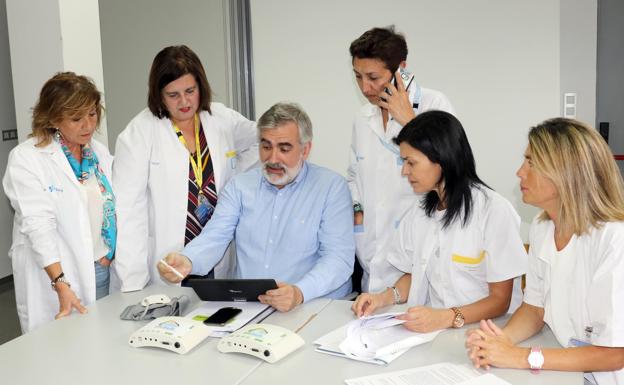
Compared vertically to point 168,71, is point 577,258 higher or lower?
lower

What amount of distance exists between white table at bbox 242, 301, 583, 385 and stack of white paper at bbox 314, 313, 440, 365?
2 centimetres

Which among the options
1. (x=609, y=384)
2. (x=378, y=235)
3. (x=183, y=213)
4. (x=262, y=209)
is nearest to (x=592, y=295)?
(x=609, y=384)

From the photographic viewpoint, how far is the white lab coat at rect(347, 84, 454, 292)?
2.62 m

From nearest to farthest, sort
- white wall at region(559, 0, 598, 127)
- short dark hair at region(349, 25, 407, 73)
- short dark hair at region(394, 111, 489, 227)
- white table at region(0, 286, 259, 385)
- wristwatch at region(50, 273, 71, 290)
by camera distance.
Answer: white table at region(0, 286, 259, 385) → short dark hair at region(394, 111, 489, 227) → wristwatch at region(50, 273, 71, 290) → short dark hair at region(349, 25, 407, 73) → white wall at region(559, 0, 598, 127)

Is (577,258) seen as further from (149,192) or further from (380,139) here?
(149,192)

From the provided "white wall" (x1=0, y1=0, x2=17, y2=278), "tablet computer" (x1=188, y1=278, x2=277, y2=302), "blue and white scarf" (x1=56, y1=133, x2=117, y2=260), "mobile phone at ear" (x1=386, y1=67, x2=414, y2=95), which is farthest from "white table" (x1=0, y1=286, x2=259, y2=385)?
"white wall" (x1=0, y1=0, x2=17, y2=278)

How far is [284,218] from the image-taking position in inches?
101

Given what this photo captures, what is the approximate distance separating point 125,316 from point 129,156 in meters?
0.81

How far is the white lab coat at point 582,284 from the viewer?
1.56 metres

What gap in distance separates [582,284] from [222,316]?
3.69 ft

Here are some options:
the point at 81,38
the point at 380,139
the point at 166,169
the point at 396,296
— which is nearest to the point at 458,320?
the point at 396,296

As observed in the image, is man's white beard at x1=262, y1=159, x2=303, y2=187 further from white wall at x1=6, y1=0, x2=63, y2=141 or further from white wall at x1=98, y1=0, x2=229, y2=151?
white wall at x1=98, y1=0, x2=229, y2=151

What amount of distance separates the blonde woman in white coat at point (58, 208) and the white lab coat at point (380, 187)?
1142mm

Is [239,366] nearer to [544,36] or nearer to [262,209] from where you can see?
[262,209]
